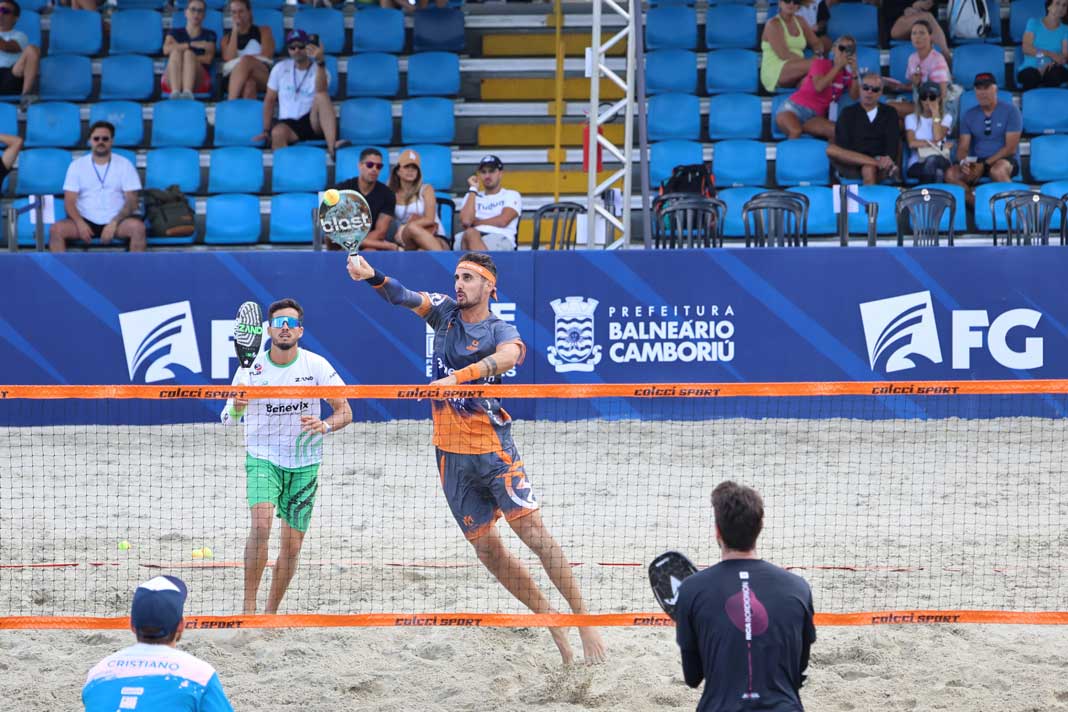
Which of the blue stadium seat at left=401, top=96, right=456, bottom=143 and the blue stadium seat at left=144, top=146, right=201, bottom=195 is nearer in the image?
the blue stadium seat at left=144, top=146, right=201, bottom=195

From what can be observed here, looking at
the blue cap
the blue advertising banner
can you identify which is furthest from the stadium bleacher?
the blue cap

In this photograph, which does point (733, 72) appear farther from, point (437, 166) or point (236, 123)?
point (236, 123)

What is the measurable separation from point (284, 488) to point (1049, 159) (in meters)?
10.5

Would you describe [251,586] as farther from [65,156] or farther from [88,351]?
[65,156]

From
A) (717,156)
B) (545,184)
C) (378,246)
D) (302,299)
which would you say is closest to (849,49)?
(717,156)

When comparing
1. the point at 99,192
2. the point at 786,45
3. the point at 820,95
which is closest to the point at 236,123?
the point at 99,192

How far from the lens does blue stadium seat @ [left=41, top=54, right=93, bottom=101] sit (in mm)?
15969

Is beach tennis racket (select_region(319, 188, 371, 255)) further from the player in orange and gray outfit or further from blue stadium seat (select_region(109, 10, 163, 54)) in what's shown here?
blue stadium seat (select_region(109, 10, 163, 54))

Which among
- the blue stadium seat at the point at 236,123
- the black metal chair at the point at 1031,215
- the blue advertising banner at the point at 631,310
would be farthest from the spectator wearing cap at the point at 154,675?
the blue stadium seat at the point at 236,123

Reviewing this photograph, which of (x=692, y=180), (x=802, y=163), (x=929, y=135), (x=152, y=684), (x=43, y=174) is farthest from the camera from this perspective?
(x=43, y=174)

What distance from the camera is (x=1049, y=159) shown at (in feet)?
48.1

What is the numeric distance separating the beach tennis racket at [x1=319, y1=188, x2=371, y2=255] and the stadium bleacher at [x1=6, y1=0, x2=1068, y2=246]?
7.49 m

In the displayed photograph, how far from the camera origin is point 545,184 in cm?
1578

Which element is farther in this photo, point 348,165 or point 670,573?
point 348,165
